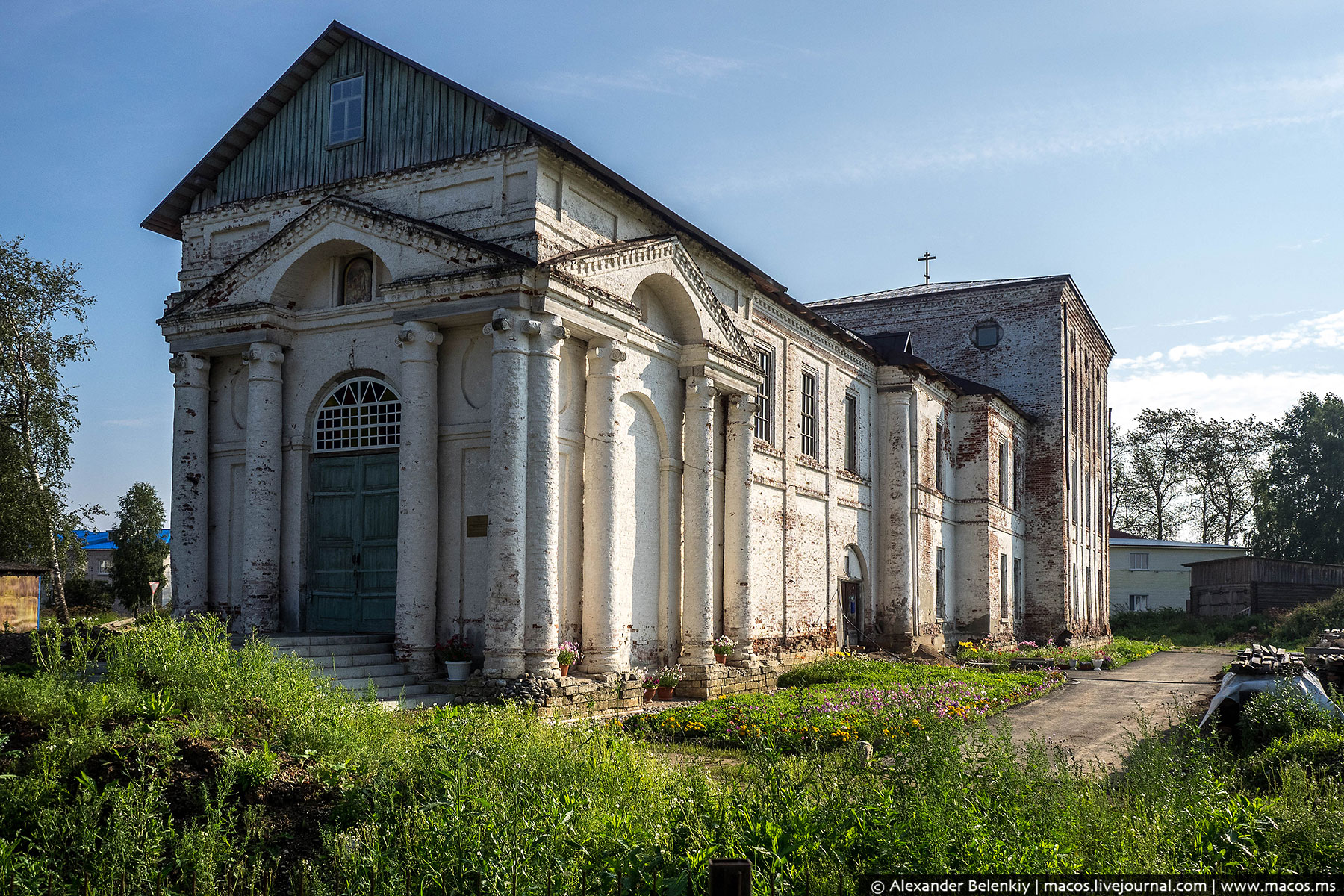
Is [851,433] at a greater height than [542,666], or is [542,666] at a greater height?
[851,433]

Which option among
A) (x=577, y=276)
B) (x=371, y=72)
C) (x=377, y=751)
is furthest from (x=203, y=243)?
(x=377, y=751)

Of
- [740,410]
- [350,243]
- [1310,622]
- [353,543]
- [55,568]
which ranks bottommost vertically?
[1310,622]

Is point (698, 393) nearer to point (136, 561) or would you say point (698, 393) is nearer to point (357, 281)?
point (357, 281)

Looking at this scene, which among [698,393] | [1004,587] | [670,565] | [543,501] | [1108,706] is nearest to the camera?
[543,501]

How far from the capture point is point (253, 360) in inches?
533

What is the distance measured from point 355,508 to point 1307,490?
5100cm

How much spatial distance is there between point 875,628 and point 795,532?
472 centimetres

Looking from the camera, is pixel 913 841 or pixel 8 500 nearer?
pixel 913 841

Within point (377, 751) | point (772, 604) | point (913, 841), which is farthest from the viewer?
point (772, 604)

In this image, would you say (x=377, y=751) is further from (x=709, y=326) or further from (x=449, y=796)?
(x=709, y=326)

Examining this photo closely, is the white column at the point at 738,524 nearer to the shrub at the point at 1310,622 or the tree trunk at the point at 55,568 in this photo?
the tree trunk at the point at 55,568

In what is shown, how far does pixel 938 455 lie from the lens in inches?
1070

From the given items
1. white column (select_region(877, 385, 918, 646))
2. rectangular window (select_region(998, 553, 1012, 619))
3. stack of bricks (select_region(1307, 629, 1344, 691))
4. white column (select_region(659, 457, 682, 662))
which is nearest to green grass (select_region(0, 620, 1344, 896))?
white column (select_region(659, 457, 682, 662))

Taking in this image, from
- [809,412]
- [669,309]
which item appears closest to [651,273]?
[669,309]
